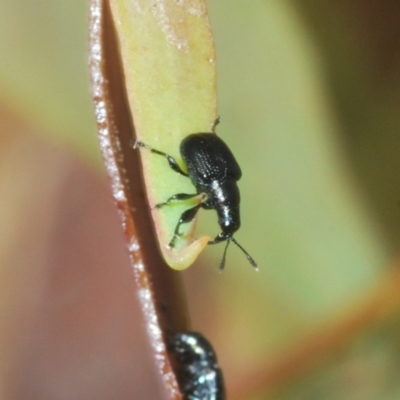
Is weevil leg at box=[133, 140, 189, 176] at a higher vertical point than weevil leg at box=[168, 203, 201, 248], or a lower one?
higher

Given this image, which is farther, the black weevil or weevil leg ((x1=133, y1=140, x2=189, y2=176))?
the black weevil

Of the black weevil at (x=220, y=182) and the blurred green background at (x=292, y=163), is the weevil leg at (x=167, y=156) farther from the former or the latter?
the blurred green background at (x=292, y=163)

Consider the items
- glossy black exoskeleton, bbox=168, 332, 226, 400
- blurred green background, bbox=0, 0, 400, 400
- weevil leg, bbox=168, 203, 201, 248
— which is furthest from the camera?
blurred green background, bbox=0, 0, 400, 400

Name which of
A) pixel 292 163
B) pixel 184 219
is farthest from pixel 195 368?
pixel 292 163

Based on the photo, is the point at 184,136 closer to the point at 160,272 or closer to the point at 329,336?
the point at 160,272

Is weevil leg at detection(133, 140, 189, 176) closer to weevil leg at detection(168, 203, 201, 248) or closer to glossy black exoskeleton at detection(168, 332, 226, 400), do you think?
weevil leg at detection(168, 203, 201, 248)

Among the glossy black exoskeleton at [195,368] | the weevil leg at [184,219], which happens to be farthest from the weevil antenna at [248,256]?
the weevil leg at [184,219]

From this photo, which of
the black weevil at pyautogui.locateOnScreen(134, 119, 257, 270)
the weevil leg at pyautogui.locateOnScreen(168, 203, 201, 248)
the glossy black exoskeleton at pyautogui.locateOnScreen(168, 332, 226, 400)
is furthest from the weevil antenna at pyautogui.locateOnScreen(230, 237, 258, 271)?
the weevil leg at pyautogui.locateOnScreen(168, 203, 201, 248)
